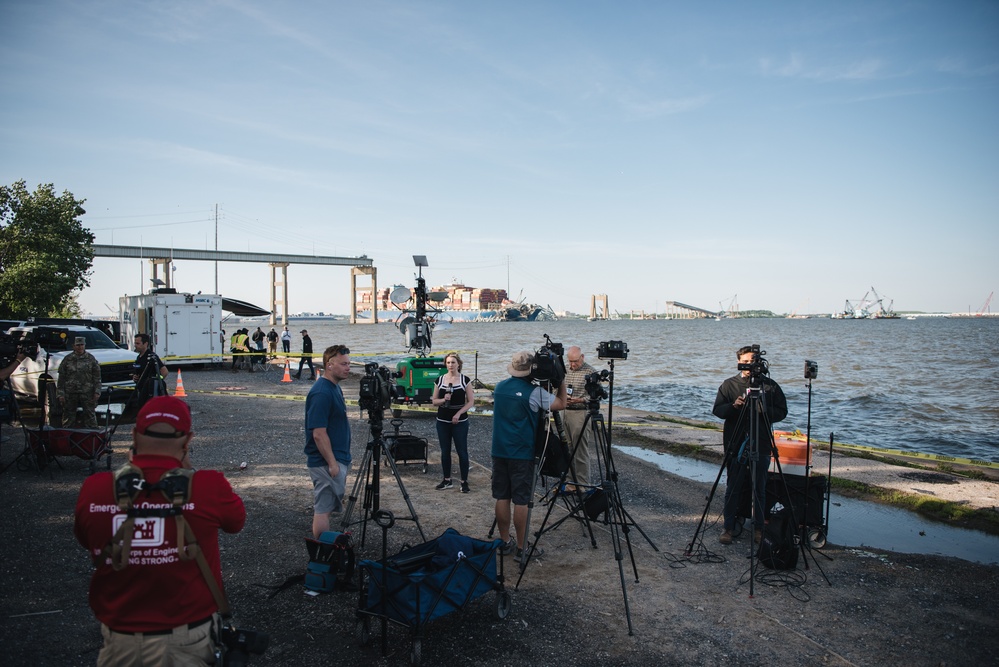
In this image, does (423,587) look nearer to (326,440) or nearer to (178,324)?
(326,440)

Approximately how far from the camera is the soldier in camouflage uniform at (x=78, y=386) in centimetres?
1049

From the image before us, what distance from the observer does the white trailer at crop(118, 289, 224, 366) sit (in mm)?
24250

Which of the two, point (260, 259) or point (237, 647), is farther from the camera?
point (260, 259)

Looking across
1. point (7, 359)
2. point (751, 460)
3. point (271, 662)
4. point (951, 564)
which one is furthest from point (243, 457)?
point (951, 564)

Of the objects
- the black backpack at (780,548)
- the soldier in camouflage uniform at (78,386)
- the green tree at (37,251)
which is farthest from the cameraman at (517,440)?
the green tree at (37,251)

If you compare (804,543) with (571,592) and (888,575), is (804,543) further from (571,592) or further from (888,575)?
(571,592)

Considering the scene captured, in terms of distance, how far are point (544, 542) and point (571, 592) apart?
125 centimetres

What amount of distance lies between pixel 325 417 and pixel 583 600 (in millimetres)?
2662

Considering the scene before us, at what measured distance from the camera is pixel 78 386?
10531 millimetres

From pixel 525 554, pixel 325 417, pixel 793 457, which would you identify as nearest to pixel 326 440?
pixel 325 417

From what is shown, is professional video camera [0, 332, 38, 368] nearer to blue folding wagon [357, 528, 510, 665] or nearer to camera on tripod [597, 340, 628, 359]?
blue folding wagon [357, 528, 510, 665]

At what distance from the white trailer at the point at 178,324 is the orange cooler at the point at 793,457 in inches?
903

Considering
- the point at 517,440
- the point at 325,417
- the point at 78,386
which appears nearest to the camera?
the point at 325,417

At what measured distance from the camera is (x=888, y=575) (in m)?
5.87
